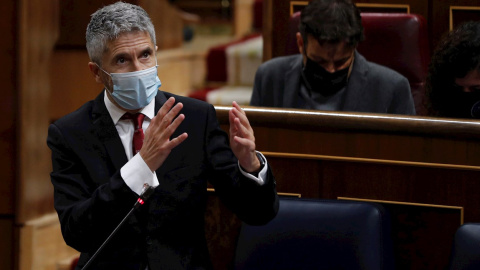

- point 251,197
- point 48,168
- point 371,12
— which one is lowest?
point 48,168

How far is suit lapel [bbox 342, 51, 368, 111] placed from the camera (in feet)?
3.94

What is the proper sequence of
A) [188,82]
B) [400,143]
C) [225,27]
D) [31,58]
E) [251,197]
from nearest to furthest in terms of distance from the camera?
[251,197]
[400,143]
[31,58]
[188,82]
[225,27]

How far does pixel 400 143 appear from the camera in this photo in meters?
0.93

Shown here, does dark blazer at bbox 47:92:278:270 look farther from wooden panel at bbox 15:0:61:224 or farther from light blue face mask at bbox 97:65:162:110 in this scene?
wooden panel at bbox 15:0:61:224

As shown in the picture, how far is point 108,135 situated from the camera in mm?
787

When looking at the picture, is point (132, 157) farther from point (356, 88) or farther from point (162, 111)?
point (356, 88)

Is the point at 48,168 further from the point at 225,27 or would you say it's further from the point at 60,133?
the point at 225,27

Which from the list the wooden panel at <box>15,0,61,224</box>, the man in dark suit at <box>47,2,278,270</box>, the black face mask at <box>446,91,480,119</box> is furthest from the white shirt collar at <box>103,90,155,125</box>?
the wooden panel at <box>15,0,61,224</box>

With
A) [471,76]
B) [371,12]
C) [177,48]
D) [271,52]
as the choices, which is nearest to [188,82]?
[177,48]

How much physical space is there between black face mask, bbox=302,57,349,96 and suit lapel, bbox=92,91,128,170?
47cm

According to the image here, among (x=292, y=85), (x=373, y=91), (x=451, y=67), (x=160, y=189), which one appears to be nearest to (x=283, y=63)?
(x=292, y=85)

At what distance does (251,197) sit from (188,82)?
1433mm

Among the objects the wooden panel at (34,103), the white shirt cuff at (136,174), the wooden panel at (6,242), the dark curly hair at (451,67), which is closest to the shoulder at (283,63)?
the dark curly hair at (451,67)

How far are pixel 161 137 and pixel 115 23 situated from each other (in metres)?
0.14
